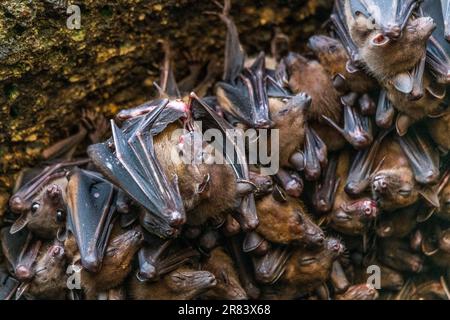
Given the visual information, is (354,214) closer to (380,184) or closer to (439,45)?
(380,184)

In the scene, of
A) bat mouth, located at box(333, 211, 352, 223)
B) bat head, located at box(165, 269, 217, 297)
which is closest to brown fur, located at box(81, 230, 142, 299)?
bat head, located at box(165, 269, 217, 297)

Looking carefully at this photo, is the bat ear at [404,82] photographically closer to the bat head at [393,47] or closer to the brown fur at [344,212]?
the bat head at [393,47]

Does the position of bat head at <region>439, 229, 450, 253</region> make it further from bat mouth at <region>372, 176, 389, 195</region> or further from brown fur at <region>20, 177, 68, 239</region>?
brown fur at <region>20, 177, 68, 239</region>

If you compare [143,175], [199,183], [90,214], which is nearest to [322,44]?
[199,183]

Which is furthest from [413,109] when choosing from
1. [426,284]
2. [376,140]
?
[426,284]

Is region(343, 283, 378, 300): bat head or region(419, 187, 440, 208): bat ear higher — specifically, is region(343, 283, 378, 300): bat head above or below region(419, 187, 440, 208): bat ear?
below

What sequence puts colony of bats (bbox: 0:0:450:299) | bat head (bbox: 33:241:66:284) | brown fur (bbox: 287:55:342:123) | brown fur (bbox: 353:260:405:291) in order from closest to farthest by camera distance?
1. colony of bats (bbox: 0:0:450:299)
2. bat head (bbox: 33:241:66:284)
3. brown fur (bbox: 287:55:342:123)
4. brown fur (bbox: 353:260:405:291)
